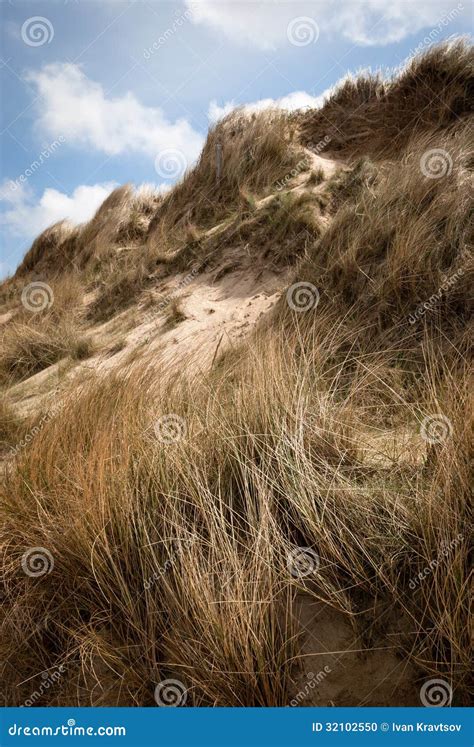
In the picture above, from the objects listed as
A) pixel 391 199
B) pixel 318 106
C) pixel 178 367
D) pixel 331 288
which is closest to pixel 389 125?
pixel 318 106

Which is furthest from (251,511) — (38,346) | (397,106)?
(397,106)

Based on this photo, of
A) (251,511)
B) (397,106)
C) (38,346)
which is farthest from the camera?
(397,106)

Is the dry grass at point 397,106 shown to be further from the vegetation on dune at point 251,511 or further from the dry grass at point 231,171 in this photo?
the vegetation on dune at point 251,511

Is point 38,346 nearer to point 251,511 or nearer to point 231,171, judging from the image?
point 231,171

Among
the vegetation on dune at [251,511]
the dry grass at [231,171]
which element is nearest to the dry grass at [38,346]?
the dry grass at [231,171]

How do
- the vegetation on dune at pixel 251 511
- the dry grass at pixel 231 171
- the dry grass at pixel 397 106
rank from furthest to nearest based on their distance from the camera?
the dry grass at pixel 231 171 < the dry grass at pixel 397 106 < the vegetation on dune at pixel 251 511

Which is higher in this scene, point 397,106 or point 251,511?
point 397,106

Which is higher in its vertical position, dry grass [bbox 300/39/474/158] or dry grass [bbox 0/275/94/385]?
dry grass [bbox 300/39/474/158]

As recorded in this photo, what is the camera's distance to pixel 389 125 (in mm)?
7336

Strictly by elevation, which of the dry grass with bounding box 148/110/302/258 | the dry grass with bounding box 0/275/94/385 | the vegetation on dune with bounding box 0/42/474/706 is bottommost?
the vegetation on dune with bounding box 0/42/474/706

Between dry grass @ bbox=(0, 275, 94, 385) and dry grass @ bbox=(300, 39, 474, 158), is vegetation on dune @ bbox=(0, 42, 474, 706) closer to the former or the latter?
dry grass @ bbox=(0, 275, 94, 385)

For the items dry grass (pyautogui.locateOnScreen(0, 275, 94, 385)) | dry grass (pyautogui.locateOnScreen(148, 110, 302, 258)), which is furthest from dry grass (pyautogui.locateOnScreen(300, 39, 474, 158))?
dry grass (pyautogui.locateOnScreen(0, 275, 94, 385))

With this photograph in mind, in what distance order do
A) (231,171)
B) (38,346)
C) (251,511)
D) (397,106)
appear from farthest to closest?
(231,171) < (397,106) < (38,346) < (251,511)

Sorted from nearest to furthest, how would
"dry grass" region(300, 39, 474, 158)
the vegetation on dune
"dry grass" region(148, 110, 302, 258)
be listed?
the vegetation on dune → "dry grass" region(300, 39, 474, 158) → "dry grass" region(148, 110, 302, 258)
